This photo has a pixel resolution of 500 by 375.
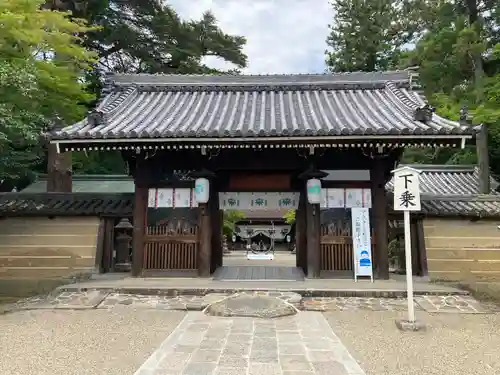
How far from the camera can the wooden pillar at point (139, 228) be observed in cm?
914

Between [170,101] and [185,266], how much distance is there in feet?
16.8

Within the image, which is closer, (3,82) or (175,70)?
(3,82)

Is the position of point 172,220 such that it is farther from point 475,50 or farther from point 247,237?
point 247,237

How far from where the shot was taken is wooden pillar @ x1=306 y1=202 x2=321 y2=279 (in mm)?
8883

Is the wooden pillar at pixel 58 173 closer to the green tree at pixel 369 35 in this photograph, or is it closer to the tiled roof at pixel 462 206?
the tiled roof at pixel 462 206

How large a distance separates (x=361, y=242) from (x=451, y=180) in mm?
11082

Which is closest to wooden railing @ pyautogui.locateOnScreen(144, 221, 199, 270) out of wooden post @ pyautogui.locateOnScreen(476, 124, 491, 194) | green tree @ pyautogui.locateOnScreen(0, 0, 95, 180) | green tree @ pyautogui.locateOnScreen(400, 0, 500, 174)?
green tree @ pyautogui.locateOnScreen(0, 0, 95, 180)

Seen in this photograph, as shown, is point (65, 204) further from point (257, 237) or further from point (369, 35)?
point (369, 35)

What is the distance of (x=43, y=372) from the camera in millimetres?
4277

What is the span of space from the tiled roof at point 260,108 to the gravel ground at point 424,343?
145 inches

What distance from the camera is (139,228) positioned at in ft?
30.2

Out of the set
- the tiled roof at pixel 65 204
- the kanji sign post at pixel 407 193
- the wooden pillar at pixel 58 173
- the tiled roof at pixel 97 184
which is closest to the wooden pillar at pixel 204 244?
the tiled roof at pixel 65 204

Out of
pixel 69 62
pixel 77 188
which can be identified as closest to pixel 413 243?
pixel 69 62

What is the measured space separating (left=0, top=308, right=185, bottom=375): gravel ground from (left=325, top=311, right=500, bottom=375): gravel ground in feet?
9.17
